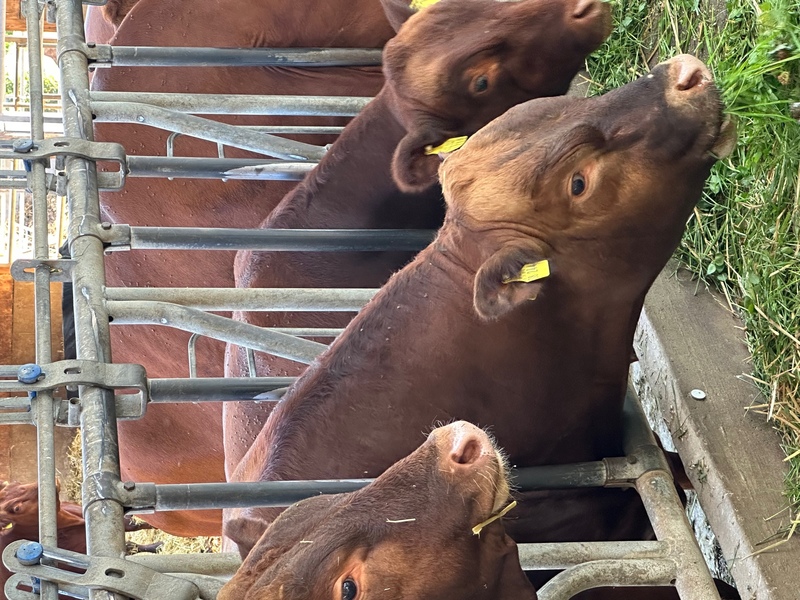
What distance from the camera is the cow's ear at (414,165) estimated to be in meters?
3.53

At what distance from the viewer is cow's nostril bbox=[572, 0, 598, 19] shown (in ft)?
11.4

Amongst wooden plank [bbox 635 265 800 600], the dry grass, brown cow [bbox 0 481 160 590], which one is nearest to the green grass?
wooden plank [bbox 635 265 800 600]

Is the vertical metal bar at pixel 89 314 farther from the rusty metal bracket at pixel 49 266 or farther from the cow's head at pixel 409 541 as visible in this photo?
the cow's head at pixel 409 541

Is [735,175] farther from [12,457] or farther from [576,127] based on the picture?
[12,457]

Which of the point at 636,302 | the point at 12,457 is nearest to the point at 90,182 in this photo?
the point at 636,302

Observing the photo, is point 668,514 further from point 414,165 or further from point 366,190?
point 366,190

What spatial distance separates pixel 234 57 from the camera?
4.17 meters

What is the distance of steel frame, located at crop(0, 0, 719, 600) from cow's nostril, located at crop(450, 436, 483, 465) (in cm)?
37

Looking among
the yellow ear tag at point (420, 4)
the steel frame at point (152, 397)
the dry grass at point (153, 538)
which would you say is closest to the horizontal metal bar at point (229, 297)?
the steel frame at point (152, 397)

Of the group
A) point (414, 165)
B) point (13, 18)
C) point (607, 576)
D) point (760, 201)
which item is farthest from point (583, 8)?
point (13, 18)

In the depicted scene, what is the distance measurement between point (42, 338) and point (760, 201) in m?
2.24

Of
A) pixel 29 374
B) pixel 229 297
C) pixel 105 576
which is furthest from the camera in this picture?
pixel 229 297

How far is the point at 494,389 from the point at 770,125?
3.83 feet

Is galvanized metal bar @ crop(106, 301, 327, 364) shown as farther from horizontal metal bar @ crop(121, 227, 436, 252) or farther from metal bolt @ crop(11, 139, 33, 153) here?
metal bolt @ crop(11, 139, 33, 153)
